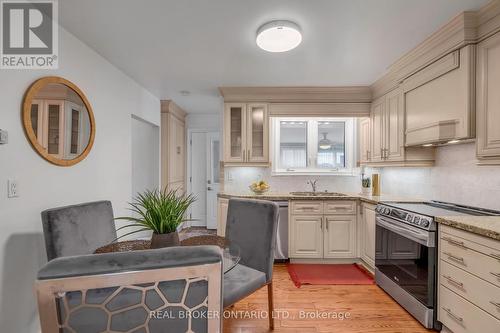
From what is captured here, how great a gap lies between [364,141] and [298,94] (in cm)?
123

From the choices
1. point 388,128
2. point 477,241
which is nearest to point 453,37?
point 388,128

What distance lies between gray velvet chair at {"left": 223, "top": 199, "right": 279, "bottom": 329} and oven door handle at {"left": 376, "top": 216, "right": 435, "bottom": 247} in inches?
45.9

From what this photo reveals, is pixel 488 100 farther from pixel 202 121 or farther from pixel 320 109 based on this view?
pixel 202 121

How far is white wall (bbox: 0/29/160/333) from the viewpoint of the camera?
1.60 metres

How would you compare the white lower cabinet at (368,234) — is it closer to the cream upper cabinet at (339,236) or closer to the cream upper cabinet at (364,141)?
the cream upper cabinet at (339,236)

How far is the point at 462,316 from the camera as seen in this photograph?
5.59 feet

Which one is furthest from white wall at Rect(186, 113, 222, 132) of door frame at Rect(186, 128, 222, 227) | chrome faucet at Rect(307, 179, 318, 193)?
chrome faucet at Rect(307, 179, 318, 193)

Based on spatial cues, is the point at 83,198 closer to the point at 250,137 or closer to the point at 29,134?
the point at 29,134

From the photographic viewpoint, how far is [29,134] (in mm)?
1729

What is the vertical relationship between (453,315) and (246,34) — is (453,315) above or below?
below

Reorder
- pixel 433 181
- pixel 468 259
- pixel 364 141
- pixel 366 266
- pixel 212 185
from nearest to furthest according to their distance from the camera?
pixel 468 259 < pixel 433 181 < pixel 366 266 < pixel 364 141 < pixel 212 185

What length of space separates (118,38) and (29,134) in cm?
111

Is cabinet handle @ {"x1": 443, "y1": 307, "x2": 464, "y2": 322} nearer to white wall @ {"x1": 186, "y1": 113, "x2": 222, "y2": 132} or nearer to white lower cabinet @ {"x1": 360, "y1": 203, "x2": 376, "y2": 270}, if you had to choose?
white lower cabinet @ {"x1": 360, "y1": 203, "x2": 376, "y2": 270}

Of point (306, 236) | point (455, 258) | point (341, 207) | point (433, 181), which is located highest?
point (433, 181)
